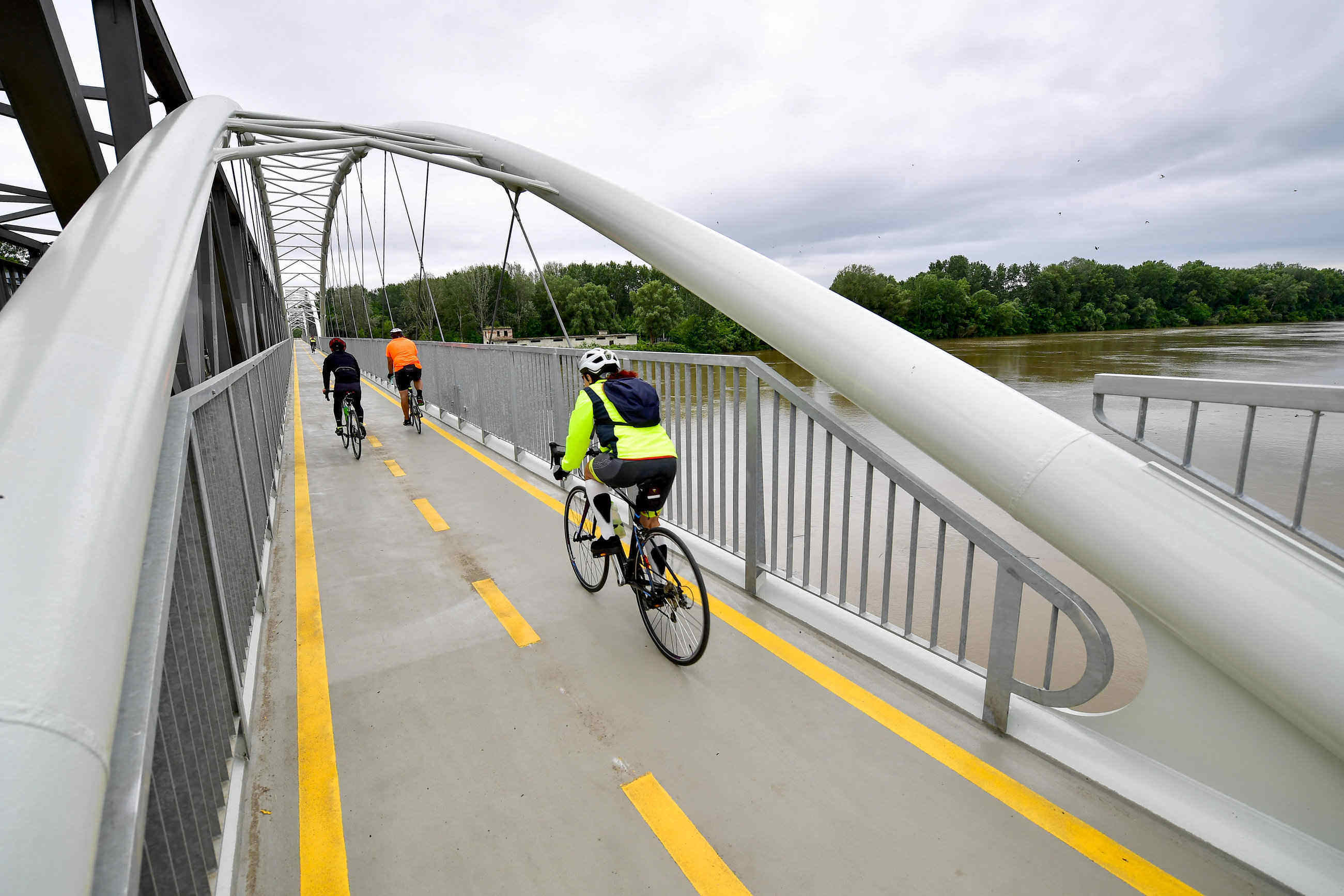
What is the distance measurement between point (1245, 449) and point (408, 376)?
11.9 m

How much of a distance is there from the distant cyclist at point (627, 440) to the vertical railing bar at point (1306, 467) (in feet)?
8.61

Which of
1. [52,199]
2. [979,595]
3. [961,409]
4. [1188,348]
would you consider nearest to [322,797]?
[961,409]

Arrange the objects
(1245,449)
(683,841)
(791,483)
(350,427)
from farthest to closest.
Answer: (350,427) → (791,483) → (683,841) → (1245,449)

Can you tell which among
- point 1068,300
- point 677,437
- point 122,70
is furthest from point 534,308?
point 677,437

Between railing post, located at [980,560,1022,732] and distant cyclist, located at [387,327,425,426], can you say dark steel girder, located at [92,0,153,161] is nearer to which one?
distant cyclist, located at [387,327,425,426]

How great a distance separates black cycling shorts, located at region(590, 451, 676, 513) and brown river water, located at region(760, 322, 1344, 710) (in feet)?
3.57

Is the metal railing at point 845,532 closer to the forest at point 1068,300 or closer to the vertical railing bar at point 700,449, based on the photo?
the vertical railing bar at point 700,449

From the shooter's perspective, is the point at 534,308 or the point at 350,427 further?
the point at 534,308

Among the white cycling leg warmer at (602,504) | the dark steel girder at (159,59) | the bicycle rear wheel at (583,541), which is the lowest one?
the bicycle rear wheel at (583,541)

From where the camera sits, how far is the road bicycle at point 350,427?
377 inches

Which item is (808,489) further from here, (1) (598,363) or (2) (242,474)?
(2) (242,474)

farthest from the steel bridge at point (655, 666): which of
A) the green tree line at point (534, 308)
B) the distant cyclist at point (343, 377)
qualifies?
the green tree line at point (534, 308)

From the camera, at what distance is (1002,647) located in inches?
117

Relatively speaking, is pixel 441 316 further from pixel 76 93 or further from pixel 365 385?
pixel 76 93
